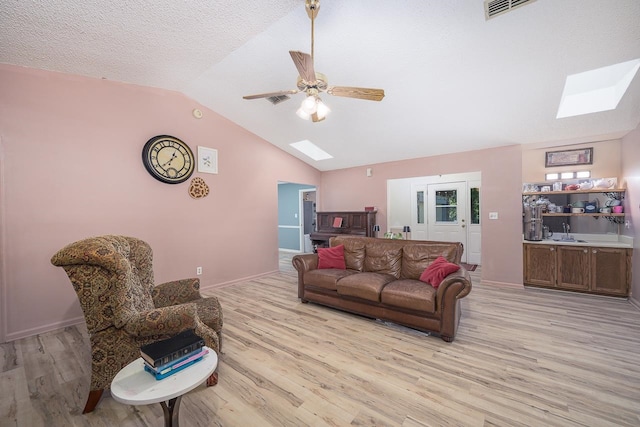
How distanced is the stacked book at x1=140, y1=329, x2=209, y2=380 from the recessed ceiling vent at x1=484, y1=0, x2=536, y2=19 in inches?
127

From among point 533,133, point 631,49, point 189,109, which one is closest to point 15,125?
point 189,109

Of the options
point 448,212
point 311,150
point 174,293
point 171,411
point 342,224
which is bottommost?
point 171,411

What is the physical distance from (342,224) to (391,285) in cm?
292

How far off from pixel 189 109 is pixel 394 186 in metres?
5.23

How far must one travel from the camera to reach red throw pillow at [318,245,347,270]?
3848mm

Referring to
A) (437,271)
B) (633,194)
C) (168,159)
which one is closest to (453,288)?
(437,271)

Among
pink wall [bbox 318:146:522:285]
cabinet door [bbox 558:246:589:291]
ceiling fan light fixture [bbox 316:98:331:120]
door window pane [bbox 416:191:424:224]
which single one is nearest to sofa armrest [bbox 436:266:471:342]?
ceiling fan light fixture [bbox 316:98:331:120]

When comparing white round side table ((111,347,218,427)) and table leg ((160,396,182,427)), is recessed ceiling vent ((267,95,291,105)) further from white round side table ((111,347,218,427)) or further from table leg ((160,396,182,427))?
table leg ((160,396,182,427))

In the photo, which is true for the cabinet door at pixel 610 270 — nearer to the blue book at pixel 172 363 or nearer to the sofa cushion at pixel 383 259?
the sofa cushion at pixel 383 259

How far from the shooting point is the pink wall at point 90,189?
2787mm

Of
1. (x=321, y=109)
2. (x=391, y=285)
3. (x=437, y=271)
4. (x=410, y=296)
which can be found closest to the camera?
(x=321, y=109)

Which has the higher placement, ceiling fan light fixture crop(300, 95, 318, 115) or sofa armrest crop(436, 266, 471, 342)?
ceiling fan light fixture crop(300, 95, 318, 115)

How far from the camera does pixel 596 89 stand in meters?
3.11

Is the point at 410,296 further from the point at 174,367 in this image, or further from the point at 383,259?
the point at 174,367
